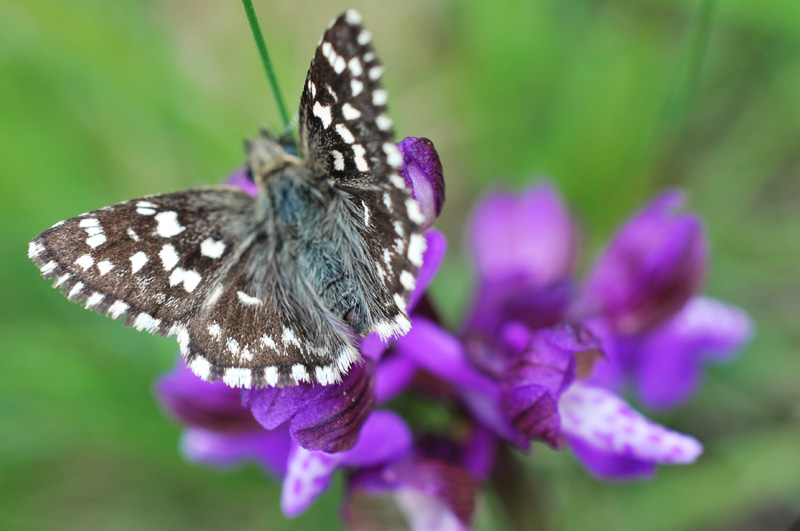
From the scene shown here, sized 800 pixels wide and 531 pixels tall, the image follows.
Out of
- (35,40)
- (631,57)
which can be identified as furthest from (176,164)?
(631,57)

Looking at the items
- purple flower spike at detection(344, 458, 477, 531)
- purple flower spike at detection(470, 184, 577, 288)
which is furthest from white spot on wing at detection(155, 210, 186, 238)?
purple flower spike at detection(470, 184, 577, 288)

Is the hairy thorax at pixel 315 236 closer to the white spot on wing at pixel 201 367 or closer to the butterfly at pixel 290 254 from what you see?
the butterfly at pixel 290 254

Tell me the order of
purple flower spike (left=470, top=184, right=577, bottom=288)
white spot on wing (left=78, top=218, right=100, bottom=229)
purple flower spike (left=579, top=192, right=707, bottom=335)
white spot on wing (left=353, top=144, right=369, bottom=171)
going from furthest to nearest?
purple flower spike (left=470, top=184, right=577, bottom=288) < purple flower spike (left=579, top=192, right=707, bottom=335) < white spot on wing (left=78, top=218, right=100, bottom=229) < white spot on wing (left=353, top=144, right=369, bottom=171)

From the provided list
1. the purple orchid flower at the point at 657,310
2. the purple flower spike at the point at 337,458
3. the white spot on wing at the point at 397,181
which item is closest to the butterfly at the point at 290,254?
the white spot on wing at the point at 397,181

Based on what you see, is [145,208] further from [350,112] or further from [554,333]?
[554,333]

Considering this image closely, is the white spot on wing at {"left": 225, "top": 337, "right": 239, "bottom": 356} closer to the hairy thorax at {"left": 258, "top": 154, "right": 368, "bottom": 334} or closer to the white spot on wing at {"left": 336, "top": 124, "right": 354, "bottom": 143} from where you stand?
the hairy thorax at {"left": 258, "top": 154, "right": 368, "bottom": 334}

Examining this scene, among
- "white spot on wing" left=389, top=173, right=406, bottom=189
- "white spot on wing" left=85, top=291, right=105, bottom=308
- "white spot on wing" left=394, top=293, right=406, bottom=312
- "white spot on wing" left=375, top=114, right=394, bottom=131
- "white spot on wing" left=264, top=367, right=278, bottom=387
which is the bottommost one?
"white spot on wing" left=264, top=367, right=278, bottom=387

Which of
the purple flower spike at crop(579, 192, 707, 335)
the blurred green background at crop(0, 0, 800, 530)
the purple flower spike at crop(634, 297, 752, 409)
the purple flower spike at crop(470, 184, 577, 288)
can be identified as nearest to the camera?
the purple flower spike at crop(579, 192, 707, 335)

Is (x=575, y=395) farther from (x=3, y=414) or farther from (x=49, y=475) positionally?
(x=49, y=475)
